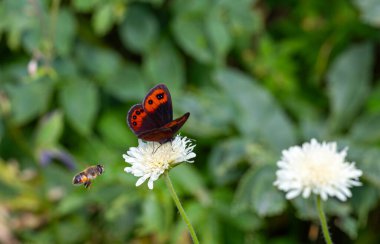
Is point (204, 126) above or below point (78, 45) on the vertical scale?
below

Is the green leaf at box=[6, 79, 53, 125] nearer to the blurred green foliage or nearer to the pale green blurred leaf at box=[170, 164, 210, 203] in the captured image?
the blurred green foliage

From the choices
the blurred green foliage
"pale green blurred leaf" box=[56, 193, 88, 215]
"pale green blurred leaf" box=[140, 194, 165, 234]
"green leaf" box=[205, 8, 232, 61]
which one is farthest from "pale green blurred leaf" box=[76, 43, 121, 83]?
"pale green blurred leaf" box=[140, 194, 165, 234]

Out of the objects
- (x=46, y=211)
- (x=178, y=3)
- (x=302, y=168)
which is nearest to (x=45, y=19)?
(x=178, y=3)

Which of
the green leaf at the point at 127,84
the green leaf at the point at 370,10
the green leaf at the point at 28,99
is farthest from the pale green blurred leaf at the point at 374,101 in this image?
the green leaf at the point at 28,99

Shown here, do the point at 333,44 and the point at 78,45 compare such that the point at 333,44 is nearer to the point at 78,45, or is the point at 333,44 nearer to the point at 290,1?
the point at 290,1

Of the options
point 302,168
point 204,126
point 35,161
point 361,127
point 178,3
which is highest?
point 178,3

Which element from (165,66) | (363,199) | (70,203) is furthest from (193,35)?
(363,199)
